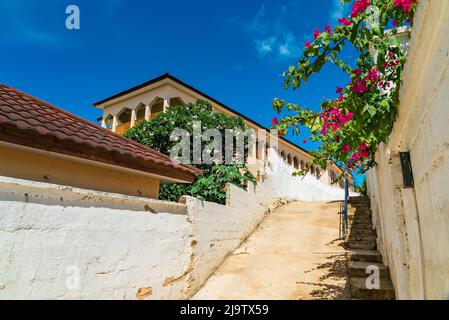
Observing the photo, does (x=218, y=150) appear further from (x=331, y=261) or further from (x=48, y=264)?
(x=48, y=264)

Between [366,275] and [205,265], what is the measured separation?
3.12 m

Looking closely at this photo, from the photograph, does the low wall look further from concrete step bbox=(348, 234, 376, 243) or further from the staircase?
concrete step bbox=(348, 234, 376, 243)

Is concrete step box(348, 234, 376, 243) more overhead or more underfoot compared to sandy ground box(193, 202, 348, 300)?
more overhead

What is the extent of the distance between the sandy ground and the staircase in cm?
33

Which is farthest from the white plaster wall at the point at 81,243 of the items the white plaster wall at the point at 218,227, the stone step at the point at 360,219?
the stone step at the point at 360,219

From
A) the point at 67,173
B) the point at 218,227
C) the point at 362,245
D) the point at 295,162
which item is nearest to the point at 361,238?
the point at 362,245

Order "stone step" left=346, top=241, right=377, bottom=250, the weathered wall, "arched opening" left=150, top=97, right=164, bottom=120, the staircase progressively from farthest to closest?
1. "arched opening" left=150, top=97, right=164, bottom=120
2. "stone step" left=346, top=241, right=377, bottom=250
3. the staircase
4. the weathered wall

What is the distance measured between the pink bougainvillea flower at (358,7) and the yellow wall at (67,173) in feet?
12.8

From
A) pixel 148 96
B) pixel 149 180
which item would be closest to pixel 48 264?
pixel 149 180

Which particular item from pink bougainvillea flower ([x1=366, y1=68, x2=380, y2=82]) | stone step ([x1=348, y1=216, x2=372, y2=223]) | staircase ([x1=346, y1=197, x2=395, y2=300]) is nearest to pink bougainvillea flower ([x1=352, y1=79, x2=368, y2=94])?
pink bougainvillea flower ([x1=366, y1=68, x2=380, y2=82])

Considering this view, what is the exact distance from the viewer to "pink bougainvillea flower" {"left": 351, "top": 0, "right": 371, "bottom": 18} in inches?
128

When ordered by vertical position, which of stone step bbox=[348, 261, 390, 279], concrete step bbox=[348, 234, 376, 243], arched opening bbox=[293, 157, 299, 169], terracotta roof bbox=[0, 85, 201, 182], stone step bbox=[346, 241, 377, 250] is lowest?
stone step bbox=[348, 261, 390, 279]

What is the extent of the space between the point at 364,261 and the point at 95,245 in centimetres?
522

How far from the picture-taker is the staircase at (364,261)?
5.18m
